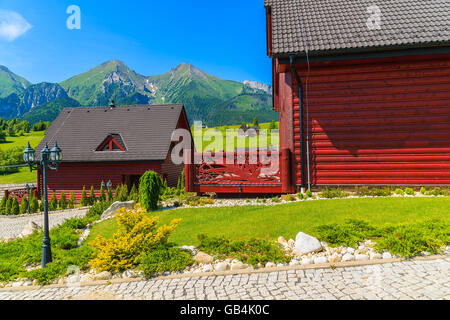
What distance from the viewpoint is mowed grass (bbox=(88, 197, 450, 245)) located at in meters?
5.48

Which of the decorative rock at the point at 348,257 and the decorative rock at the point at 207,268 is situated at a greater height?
the decorative rock at the point at 348,257

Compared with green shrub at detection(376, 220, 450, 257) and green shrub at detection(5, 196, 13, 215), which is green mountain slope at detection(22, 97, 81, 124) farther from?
green shrub at detection(376, 220, 450, 257)

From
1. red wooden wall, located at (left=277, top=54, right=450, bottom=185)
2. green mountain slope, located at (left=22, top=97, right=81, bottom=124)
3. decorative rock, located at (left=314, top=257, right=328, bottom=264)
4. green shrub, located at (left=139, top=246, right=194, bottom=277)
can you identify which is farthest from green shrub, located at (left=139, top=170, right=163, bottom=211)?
green mountain slope, located at (left=22, top=97, right=81, bottom=124)

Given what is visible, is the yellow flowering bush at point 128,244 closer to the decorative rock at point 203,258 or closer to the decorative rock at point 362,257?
the decorative rock at point 203,258

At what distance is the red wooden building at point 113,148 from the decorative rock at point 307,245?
1278 cm

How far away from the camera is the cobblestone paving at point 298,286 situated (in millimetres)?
3133

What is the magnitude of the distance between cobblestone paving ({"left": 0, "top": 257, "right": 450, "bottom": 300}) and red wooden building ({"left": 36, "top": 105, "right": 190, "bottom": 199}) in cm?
1268

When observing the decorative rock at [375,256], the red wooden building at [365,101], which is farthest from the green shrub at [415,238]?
the red wooden building at [365,101]

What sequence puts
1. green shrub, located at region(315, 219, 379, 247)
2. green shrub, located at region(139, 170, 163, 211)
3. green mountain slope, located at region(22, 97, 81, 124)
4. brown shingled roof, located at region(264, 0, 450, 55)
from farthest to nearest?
1. green mountain slope, located at region(22, 97, 81, 124)
2. green shrub, located at region(139, 170, 163, 211)
3. brown shingled roof, located at region(264, 0, 450, 55)
4. green shrub, located at region(315, 219, 379, 247)

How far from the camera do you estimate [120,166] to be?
16.9 metres

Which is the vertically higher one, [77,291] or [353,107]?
[353,107]

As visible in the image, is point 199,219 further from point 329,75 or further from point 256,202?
point 329,75

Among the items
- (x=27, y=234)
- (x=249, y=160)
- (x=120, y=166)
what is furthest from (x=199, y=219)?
(x=120, y=166)

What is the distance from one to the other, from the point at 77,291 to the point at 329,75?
9.04m
